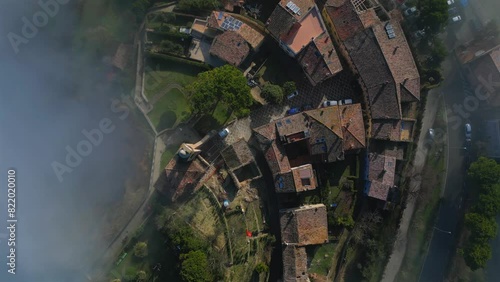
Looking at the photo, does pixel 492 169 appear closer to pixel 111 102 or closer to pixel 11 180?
pixel 111 102

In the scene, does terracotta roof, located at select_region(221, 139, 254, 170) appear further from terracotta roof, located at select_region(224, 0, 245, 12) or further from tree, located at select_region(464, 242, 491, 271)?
tree, located at select_region(464, 242, 491, 271)

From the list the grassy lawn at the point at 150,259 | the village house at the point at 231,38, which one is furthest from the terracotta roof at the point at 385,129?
the grassy lawn at the point at 150,259

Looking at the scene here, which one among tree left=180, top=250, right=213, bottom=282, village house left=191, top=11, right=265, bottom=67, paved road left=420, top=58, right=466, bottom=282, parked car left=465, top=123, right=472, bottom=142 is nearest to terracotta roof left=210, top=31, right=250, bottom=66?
village house left=191, top=11, right=265, bottom=67

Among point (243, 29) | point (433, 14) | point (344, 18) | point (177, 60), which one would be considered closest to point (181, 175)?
point (177, 60)

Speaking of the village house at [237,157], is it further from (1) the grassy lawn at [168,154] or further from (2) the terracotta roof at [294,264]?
(2) the terracotta roof at [294,264]

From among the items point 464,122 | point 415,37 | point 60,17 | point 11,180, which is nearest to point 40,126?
point 11,180

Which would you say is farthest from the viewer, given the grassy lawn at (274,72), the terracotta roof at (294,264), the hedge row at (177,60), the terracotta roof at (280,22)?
the grassy lawn at (274,72)
